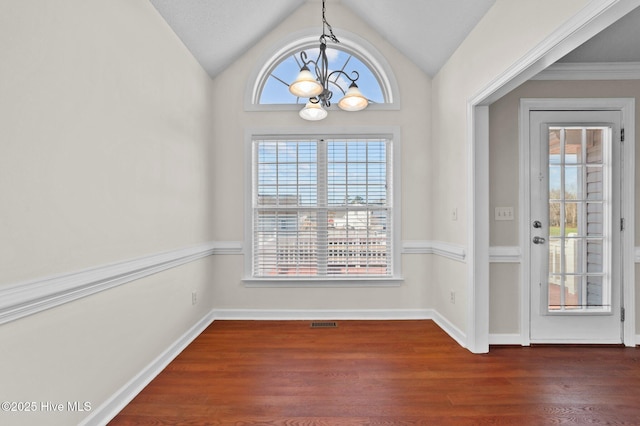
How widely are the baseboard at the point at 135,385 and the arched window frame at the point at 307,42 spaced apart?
240 cm

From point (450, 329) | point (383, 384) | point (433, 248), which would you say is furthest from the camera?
point (433, 248)

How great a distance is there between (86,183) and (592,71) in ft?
12.7

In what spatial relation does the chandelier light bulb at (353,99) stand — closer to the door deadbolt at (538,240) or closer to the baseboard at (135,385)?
the door deadbolt at (538,240)

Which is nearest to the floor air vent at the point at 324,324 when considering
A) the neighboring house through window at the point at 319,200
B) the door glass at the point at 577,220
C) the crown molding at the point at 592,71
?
the neighboring house through window at the point at 319,200

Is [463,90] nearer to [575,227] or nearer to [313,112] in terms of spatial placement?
[313,112]

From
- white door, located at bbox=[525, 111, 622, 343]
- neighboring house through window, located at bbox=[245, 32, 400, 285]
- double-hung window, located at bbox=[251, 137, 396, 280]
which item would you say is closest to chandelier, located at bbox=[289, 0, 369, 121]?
neighboring house through window, located at bbox=[245, 32, 400, 285]

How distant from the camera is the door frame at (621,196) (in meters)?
2.79

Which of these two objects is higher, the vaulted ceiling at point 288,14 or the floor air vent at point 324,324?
the vaulted ceiling at point 288,14

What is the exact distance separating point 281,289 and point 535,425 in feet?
7.95

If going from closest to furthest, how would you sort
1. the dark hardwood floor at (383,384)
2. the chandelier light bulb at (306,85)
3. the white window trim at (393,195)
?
the dark hardwood floor at (383,384)
the chandelier light bulb at (306,85)
the white window trim at (393,195)

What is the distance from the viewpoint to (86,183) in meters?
1.65

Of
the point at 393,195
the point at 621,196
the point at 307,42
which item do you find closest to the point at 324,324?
the point at 393,195

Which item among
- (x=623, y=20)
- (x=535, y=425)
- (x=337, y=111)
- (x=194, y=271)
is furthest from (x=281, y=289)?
(x=623, y=20)

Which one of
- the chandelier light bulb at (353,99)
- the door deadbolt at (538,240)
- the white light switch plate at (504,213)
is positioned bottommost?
the door deadbolt at (538,240)
